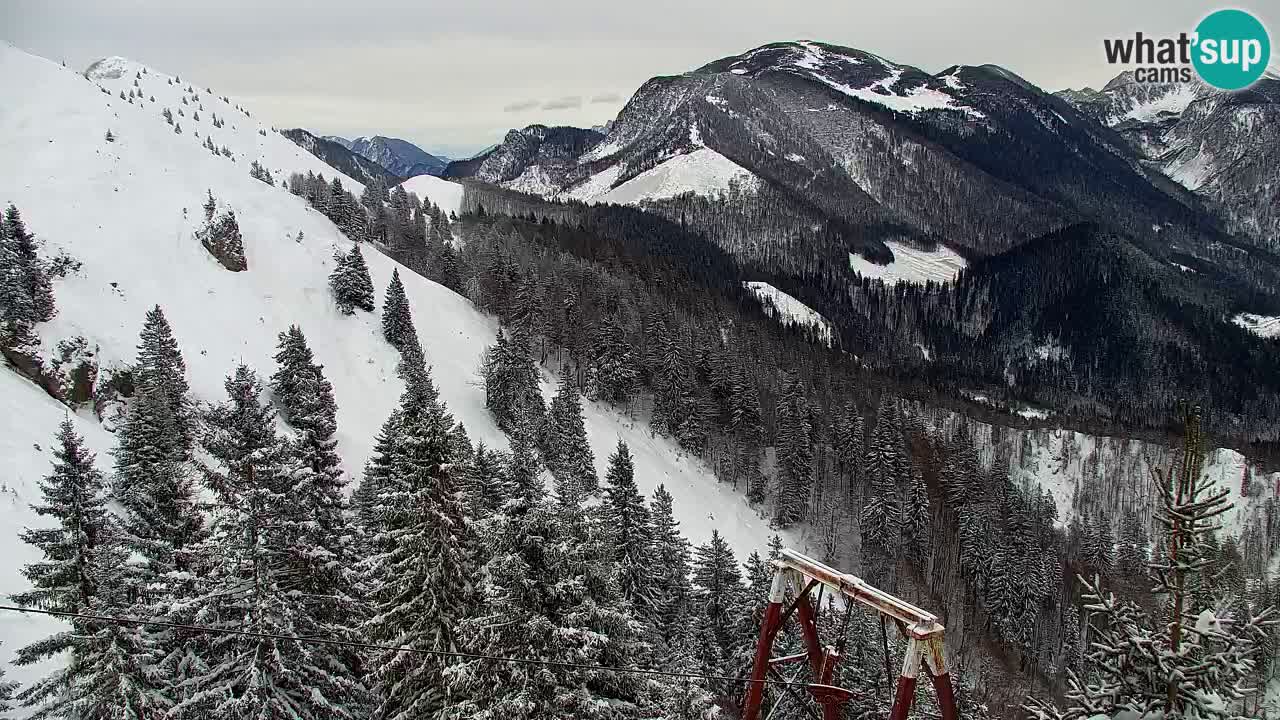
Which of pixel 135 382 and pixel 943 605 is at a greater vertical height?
pixel 135 382

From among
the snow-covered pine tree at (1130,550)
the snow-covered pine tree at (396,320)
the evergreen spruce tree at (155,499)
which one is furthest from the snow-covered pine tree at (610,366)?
the evergreen spruce tree at (155,499)

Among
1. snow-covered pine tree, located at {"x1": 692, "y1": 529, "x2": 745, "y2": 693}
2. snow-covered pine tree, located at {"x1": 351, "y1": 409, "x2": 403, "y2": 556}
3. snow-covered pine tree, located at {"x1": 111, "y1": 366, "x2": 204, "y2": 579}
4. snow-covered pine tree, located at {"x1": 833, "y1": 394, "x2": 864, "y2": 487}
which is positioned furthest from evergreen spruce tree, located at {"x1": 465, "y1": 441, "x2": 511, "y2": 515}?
snow-covered pine tree, located at {"x1": 833, "y1": 394, "x2": 864, "y2": 487}

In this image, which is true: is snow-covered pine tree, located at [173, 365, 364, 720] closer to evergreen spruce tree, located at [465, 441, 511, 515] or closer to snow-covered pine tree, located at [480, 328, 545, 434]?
evergreen spruce tree, located at [465, 441, 511, 515]

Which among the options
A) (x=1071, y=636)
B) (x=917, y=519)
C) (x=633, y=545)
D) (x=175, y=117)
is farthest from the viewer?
(x=175, y=117)

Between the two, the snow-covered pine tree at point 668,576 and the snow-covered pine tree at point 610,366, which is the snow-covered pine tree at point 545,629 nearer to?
the snow-covered pine tree at point 668,576

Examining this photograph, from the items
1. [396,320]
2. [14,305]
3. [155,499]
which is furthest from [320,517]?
[396,320]

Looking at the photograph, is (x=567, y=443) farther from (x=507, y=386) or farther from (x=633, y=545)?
(x=633, y=545)

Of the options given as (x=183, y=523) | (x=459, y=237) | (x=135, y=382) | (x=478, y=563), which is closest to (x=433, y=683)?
(x=478, y=563)

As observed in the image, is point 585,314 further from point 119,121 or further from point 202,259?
point 119,121
